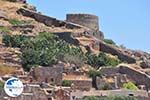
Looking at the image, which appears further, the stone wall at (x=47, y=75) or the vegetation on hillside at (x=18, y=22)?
the vegetation on hillside at (x=18, y=22)

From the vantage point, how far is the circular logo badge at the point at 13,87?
21297 mm

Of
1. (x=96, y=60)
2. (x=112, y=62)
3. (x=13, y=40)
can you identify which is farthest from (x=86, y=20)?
(x=13, y=40)

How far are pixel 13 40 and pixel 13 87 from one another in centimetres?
3626

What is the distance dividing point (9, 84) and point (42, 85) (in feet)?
81.0

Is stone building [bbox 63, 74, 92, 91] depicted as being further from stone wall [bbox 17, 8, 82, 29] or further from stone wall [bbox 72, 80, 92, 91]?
A: stone wall [bbox 17, 8, 82, 29]

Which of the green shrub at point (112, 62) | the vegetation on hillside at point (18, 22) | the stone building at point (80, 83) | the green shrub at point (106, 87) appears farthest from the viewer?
the vegetation on hillside at point (18, 22)

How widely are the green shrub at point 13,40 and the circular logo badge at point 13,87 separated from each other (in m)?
35.7

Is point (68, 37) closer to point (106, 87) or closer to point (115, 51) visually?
point (115, 51)

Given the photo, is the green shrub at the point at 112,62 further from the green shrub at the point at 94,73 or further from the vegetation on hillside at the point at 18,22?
the vegetation on hillside at the point at 18,22

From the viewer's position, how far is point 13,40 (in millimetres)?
57500

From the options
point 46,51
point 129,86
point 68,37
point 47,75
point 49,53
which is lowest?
point 129,86

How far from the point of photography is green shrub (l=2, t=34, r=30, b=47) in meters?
57.2

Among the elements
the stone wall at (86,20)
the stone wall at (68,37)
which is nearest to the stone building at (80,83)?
the stone wall at (68,37)

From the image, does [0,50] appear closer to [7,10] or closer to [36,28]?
[36,28]
